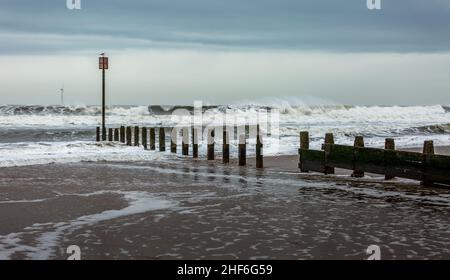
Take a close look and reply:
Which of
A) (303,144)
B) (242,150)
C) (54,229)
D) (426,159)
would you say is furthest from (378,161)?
(54,229)

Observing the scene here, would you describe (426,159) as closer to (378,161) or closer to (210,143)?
(378,161)

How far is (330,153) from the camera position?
14938 millimetres

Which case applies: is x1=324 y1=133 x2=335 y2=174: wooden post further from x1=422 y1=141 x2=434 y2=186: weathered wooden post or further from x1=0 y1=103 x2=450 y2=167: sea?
x1=0 y1=103 x2=450 y2=167: sea

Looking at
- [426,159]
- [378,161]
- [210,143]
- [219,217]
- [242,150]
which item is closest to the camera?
Result: [219,217]

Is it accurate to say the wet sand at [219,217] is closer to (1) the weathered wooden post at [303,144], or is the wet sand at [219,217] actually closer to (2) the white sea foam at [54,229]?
(2) the white sea foam at [54,229]

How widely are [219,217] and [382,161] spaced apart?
591 centimetres

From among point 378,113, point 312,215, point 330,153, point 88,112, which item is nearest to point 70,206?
point 312,215

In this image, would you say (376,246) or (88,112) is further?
(88,112)

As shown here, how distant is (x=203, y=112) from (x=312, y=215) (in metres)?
67.1

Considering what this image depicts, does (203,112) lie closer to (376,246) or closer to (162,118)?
(162,118)

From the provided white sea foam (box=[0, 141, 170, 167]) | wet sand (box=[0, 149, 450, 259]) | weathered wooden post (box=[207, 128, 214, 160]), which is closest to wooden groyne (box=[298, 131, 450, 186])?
wet sand (box=[0, 149, 450, 259])

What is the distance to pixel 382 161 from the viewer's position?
13461 millimetres
